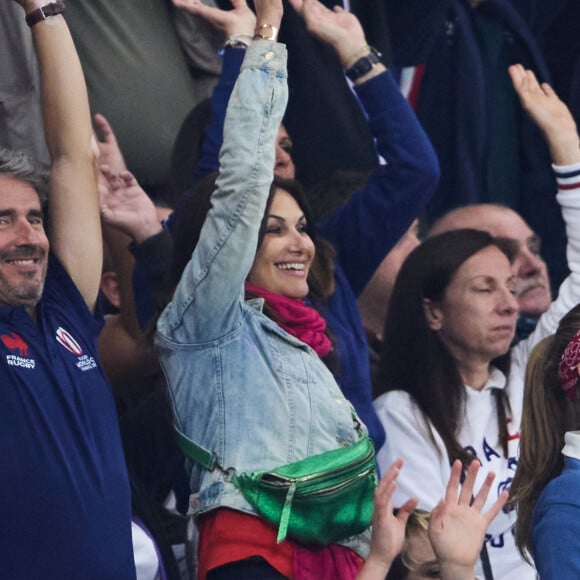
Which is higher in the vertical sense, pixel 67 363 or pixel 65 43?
pixel 65 43

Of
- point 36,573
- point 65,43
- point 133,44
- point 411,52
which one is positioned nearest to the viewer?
point 36,573

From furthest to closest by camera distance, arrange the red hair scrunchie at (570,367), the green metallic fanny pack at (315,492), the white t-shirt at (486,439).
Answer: the white t-shirt at (486,439)
the green metallic fanny pack at (315,492)
the red hair scrunchie at (570,367)

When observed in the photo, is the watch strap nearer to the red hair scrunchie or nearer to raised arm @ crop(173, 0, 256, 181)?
raised arm @ crop(173, 0, 256, 181)

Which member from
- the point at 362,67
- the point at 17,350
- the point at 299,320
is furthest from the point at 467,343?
the point at 17,350

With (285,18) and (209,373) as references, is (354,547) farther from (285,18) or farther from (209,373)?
(285,18)

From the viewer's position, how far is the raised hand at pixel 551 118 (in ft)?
15.0

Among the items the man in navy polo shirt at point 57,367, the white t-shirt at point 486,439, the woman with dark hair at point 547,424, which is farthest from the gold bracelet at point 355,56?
the woman with dark hair at point 547,424

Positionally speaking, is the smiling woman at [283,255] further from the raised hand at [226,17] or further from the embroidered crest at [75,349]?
the raised hand at [226,17]

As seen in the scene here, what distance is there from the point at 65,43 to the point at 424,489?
1.59 m

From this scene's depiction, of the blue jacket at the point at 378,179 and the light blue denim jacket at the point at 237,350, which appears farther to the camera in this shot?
the blue jacket at the point at 378,179

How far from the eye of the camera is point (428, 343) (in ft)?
14.8

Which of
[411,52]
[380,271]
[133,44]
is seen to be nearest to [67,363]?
[133,44]

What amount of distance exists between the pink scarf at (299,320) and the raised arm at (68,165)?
0.41 m

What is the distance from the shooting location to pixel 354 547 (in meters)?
3.39
